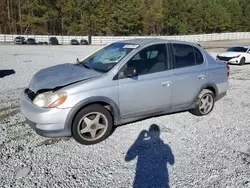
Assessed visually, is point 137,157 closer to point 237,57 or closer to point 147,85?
point 147,85

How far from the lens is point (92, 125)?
3.46 m

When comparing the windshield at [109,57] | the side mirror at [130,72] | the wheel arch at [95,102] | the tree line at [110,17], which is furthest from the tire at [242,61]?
the tree line at [110,17]

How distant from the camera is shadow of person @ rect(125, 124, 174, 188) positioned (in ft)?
8.79

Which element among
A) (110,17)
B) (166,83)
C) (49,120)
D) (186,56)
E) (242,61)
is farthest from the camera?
(110,17)

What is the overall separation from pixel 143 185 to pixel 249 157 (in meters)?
1.73

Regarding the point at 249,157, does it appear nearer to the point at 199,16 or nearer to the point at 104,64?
the point at 104,64

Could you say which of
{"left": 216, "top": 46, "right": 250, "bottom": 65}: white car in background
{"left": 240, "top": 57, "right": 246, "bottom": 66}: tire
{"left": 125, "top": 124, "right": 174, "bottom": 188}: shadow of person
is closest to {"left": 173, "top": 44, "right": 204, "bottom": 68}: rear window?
{"left": 125, "top": 124, "right": 174, "bottom": 188}: shadow of person

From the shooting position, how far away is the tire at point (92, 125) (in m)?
3.35

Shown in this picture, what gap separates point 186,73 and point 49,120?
8.57ft

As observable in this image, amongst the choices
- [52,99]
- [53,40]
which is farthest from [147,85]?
[53,40]

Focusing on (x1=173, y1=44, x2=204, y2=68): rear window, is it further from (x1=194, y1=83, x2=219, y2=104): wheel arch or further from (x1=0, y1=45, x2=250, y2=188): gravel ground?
(x1=0, y1=45, x2=250, y2=188): gravel ground

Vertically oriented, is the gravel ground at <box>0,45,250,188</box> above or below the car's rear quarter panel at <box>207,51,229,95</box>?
below

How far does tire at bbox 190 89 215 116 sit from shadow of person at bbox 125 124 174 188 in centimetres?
116

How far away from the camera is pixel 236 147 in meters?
3.49
